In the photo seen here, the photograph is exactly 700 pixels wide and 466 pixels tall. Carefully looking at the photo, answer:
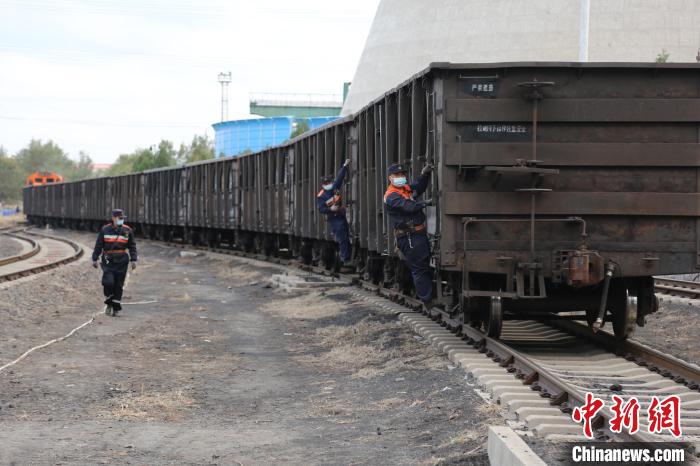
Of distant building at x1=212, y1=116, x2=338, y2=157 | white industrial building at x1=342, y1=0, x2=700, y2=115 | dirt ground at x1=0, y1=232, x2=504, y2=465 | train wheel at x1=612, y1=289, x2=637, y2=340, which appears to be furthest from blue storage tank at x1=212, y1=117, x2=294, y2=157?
train wheel at x1=612, y1=289, x2=637, y2=340

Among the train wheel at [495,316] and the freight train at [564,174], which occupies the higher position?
the freight train at [564,174]

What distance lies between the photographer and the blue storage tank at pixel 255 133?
418ft

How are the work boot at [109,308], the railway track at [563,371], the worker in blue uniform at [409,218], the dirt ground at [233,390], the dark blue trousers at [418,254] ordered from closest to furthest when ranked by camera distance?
the railway track at [563,371]
the dirt ground at [233,390]
the worker in blue uniform at [409,218]
the dark blue trousers at [418,254]
the work boot at [109,308]

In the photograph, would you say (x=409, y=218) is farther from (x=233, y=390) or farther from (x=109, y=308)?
(x=109, y=308)

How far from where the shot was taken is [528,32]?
76.4 metres

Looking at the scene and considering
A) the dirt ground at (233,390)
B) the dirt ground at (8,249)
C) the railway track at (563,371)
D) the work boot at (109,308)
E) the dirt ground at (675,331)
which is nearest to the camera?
the railway track at (563,371)

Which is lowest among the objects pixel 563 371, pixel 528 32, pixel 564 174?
pixel 563 371

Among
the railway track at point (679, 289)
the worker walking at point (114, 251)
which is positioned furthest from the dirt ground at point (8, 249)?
the railway track at point (679, 289)

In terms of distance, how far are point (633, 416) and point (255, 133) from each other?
123447 millimetres

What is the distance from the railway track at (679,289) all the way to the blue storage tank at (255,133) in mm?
106815

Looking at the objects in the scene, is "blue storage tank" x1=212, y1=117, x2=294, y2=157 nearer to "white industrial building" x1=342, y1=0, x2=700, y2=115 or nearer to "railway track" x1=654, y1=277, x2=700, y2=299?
"white industrial building" x1=342, y1=0, x2=700, y2=115

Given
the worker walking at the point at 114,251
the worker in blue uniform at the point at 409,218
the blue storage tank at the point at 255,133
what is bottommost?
the worker walking at the point at 114,251

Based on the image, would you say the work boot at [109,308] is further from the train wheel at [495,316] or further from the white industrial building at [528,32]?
the white industrial building at [528,32]

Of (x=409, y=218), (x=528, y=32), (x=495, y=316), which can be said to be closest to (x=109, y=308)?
(x=409, y=218)
